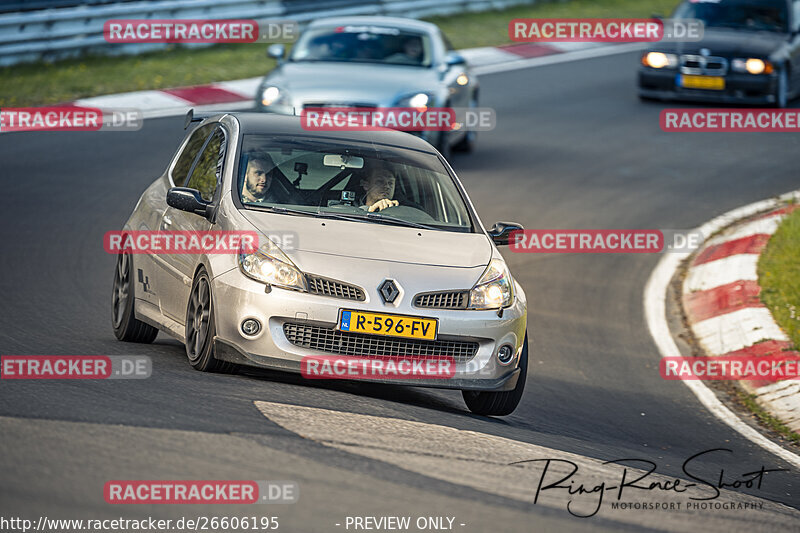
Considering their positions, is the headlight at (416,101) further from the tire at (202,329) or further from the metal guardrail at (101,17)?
the tire at (202,329)

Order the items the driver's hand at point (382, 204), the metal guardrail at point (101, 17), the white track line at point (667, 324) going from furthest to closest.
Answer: the metal guardrail at point (101, 17) < the white track line at point (667, 324) < the driver's hand at point (382, 204)

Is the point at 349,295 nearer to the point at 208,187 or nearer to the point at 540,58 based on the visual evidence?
the point at 208,187

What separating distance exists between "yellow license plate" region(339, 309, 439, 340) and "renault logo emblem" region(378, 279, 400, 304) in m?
0.09

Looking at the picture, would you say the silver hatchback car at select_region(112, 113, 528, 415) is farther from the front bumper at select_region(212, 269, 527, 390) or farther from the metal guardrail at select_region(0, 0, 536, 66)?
the metal guardrail at select_region(0, 0, 536, 66)

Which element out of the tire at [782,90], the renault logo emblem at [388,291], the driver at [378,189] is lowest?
the tire at [782,90]

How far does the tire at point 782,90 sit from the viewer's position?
777 inches

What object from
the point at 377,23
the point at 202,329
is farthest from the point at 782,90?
the point at 202,329

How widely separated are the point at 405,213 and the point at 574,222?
20.0 feet

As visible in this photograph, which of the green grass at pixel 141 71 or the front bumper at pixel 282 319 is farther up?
the front bumper at pixel 282 319

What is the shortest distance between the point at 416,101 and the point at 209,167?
6.84 m

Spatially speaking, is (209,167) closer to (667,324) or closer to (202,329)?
(202,329)

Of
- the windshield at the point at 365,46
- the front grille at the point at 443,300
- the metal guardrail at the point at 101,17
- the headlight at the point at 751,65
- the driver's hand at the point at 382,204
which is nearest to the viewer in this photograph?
the front grille at the point at 443,300

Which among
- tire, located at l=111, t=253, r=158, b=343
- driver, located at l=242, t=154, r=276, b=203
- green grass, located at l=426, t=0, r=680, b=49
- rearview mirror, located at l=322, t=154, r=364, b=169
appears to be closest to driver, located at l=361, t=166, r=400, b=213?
rearview mirror, located at l=322, t=154, r=364, b=169

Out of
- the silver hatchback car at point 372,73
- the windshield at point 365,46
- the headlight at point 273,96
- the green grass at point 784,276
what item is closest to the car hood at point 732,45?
the silver hatchback car at point 372,73
